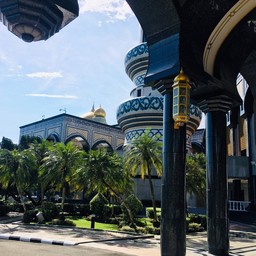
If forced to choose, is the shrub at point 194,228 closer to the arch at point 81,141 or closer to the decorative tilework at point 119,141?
the arch at point 81,141

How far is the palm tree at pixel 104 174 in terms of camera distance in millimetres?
20744

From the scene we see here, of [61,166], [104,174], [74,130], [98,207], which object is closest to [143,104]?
[74,130]

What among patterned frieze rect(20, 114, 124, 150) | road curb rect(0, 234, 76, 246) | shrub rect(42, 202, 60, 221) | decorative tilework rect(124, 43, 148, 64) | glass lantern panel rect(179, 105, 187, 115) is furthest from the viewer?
patterned frieze rect(20, 114, 124, 150)

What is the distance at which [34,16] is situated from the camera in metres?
5.46

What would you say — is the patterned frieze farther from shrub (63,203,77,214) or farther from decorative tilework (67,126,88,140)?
shrub (63,203,77,214)

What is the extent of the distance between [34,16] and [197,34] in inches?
200

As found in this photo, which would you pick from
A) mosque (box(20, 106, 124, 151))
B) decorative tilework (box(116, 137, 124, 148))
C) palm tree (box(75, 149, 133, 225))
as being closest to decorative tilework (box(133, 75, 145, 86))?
mosque (box(20, 106, 124, 151))

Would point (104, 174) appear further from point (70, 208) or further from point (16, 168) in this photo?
point (70, 208)

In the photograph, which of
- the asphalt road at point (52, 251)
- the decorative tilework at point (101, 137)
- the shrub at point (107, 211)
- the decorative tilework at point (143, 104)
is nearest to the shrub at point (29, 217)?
the shrub at point (107, 211)

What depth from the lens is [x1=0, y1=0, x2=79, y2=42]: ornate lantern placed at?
5402 mm

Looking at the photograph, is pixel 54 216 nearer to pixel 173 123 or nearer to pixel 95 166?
pixel 95 166

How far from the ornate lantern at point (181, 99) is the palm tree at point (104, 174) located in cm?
1280

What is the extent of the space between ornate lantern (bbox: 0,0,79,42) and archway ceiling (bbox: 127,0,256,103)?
133 inches

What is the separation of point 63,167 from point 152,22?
16.5 meters
